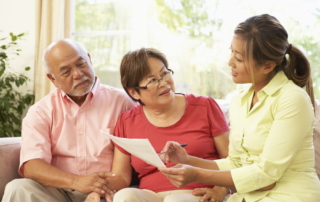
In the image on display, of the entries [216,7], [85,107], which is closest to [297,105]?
[85,107]

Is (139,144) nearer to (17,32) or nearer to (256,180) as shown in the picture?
(256,180)

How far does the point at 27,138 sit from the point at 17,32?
2029mm

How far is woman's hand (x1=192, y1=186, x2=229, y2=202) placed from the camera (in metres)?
1.87

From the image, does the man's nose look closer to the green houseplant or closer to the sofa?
the sofa

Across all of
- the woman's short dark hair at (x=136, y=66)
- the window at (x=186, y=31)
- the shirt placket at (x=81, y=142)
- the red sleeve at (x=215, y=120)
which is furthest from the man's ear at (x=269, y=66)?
the window at (x=186, y=31)

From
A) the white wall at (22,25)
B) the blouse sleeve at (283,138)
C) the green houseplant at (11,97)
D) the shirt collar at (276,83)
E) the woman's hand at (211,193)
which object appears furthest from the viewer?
the white wall at (22,25)

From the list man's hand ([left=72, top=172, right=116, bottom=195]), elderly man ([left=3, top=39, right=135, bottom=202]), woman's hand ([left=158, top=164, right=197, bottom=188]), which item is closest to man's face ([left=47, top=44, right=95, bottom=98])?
elderly man ([left=3, top=39, right=135, bottom=202])

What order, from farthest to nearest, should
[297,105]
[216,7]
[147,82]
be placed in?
[216,7] < [147,82] < [297,105]

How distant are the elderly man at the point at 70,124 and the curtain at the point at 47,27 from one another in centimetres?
129

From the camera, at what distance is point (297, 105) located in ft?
4.75

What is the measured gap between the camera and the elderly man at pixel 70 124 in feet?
7.09

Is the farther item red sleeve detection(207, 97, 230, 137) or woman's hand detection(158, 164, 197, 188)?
red sleeve detection(207, 97, 230, 137)

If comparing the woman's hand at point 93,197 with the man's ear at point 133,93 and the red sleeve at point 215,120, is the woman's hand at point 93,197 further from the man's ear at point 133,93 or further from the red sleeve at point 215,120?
the red sleeve at point 215,120

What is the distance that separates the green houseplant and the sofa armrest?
130cm
